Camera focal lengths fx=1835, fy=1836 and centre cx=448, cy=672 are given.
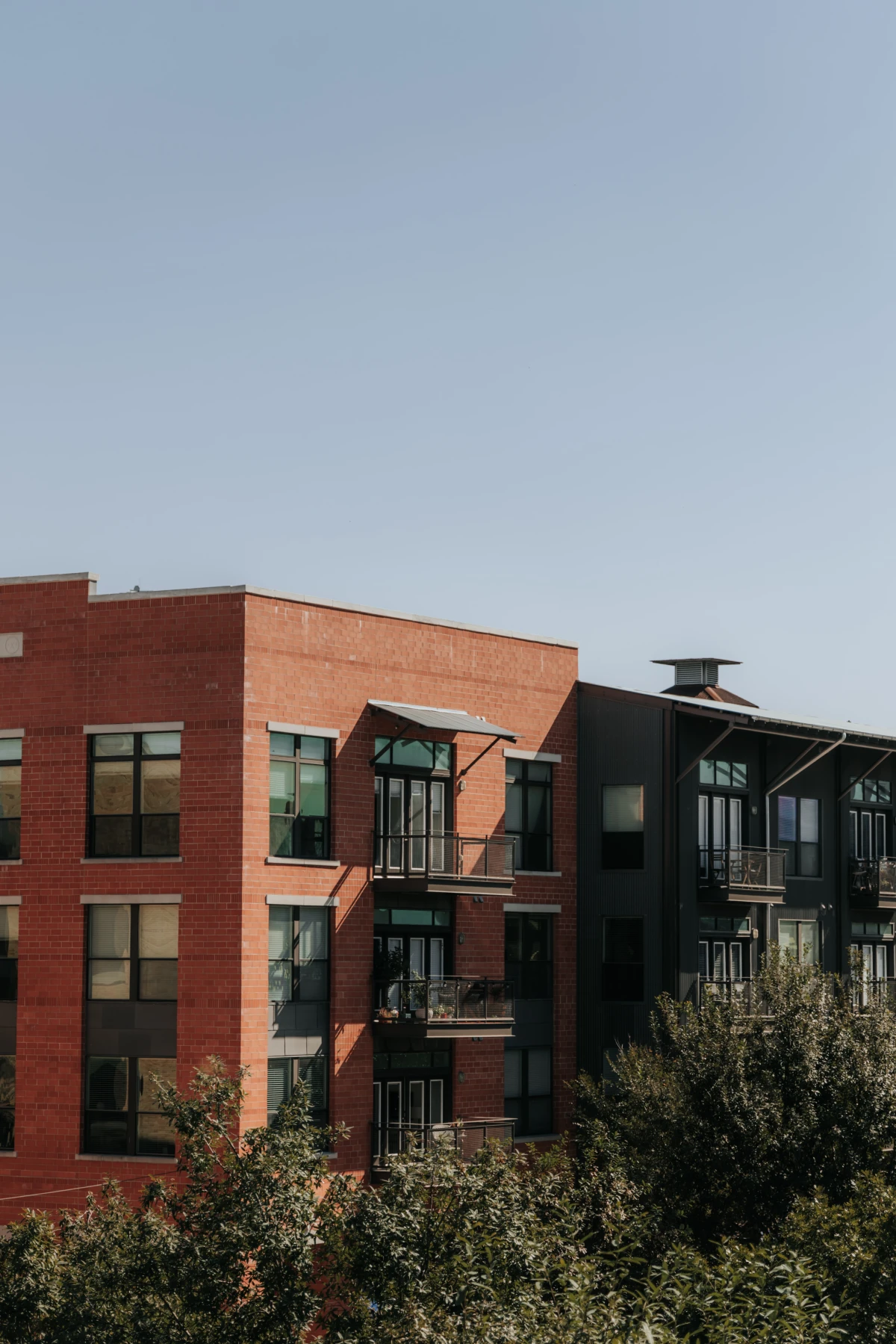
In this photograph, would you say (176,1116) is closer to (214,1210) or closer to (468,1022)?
(214,1210)

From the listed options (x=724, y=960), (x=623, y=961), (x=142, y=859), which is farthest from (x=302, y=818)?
(x=724, y=960)

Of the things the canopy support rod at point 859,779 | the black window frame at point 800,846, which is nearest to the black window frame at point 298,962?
the black window frame at point 800,846

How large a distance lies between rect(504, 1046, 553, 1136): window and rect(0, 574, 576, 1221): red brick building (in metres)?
1.16

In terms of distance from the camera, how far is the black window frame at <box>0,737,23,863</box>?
3866cm

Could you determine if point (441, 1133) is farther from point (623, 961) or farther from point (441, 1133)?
point (623, 961)

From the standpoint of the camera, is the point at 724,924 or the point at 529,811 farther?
the point at 724,924

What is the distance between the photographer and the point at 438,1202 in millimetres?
24297

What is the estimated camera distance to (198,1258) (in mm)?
23781

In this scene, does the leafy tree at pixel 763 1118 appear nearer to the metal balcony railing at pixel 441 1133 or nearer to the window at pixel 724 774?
the metal balcony railing at pixel 441 1133

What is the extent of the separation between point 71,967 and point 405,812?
795 centimetres

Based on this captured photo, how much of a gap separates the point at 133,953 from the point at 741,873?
606 inches

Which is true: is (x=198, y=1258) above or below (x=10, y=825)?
below

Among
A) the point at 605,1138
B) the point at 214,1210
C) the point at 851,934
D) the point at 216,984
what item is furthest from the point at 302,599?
the point at 851,934

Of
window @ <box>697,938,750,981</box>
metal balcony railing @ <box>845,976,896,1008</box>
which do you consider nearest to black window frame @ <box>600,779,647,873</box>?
window @ <box>697,938,750,981</box>
